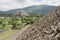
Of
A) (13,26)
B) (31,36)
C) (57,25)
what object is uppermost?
(57,25)

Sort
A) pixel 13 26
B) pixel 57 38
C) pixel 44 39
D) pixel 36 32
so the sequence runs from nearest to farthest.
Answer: pixel 57 38 < pixel 44 39 < pixel 36 32 < pixel 13 26

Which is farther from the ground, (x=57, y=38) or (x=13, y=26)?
(x=57, y=38)

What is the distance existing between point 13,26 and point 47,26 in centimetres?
2717

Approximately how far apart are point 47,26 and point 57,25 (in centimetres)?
82

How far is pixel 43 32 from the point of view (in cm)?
855

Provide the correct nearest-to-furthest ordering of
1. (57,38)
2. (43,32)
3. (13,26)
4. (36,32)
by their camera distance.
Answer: (57,38) < (43,32) < (36,32) < (13,26)

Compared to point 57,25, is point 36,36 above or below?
below

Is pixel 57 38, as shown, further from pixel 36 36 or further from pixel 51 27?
pixel 36 36

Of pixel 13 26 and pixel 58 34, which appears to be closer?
pixel 58 34

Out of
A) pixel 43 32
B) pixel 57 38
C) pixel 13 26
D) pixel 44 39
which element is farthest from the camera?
pixel 13 26

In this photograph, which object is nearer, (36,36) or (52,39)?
(52,39)

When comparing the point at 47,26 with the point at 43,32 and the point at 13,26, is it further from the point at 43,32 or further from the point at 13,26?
the point at 13,26

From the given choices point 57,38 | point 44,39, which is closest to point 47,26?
point 44,39

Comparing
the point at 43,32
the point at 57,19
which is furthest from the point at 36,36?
the point at 57,19
